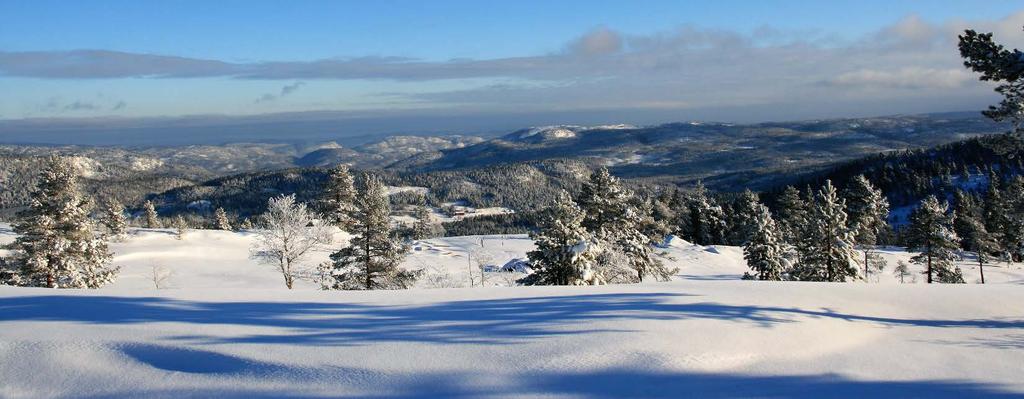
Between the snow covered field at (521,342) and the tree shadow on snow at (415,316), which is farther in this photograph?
the tree shadow on snow at (415,316)

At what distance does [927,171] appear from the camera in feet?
506

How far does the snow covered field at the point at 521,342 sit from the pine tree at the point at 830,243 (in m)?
21.6

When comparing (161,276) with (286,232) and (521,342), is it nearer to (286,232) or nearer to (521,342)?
(286,232)

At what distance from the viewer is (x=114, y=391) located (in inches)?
287

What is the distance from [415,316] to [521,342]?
2.53 metres

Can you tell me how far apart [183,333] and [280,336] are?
4.88 feet

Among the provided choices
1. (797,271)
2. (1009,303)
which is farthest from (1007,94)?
(797,271)

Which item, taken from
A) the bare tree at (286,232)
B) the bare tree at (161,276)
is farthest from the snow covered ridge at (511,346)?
the bare tree at (161,276)

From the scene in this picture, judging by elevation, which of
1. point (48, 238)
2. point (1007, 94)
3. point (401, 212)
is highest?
point (1007, 94)

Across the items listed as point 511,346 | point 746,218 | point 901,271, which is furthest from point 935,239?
point 511,346

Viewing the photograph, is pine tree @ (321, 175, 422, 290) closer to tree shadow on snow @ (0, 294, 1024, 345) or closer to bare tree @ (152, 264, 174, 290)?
tree shadow on snow @ (0, 294, 1024, 345)

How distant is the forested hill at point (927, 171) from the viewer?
461 feet

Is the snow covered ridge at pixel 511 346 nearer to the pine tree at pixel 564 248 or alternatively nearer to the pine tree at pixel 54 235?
the pine tree at pixel 564 248

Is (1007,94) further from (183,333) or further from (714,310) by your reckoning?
(183,333)
